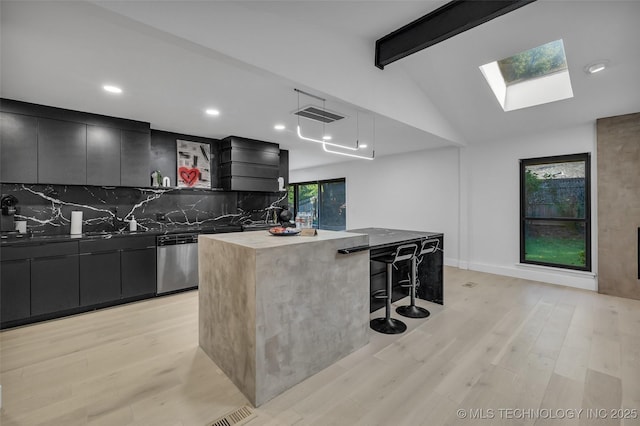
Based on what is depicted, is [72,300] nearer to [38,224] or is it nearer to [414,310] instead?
[38,224]

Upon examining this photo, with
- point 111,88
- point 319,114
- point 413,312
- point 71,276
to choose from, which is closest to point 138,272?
point 71,276

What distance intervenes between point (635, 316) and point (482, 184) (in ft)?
8.88

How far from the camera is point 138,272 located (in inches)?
144

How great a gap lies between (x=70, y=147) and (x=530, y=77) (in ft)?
20.2

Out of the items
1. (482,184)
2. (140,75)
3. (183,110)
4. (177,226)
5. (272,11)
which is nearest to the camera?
(272,11)

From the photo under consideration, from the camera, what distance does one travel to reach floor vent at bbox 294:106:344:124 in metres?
3.31

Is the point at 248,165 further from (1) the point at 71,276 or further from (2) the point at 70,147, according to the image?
(1) the point at 71,276

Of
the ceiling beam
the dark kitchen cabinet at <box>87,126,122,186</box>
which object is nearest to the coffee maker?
the dark kitchen cabinet at <box>87,126,122,186</box>

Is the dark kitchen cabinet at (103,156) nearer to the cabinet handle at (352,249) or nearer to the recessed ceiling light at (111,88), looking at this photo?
the recessed ceiling light at (111,88)

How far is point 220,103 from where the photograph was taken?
3.21 metres

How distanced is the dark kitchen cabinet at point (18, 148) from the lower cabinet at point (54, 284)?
988mm

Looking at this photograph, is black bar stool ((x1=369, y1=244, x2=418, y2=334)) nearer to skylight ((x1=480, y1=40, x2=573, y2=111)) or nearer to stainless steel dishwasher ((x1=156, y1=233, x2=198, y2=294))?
skylight ((x1=480, y1=40, x2=573, y2=111))

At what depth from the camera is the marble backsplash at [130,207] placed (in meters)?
3.46

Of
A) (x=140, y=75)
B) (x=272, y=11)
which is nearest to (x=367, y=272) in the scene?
(x=272, y=11)
